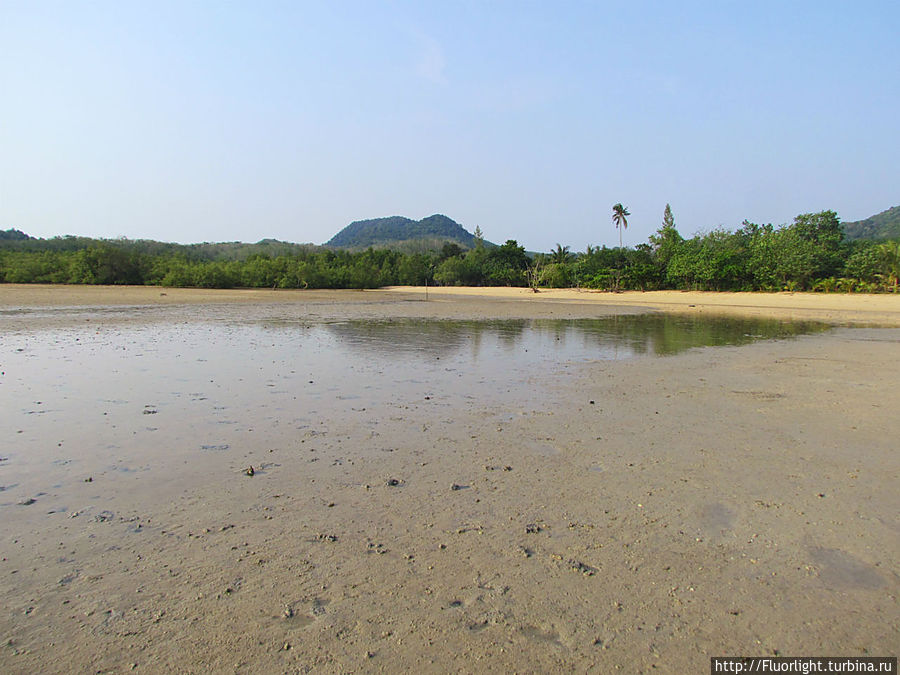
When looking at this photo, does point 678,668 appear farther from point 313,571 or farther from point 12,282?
point 12,282

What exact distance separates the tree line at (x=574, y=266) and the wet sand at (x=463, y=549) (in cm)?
5191

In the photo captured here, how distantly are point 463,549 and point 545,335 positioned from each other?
16318mm

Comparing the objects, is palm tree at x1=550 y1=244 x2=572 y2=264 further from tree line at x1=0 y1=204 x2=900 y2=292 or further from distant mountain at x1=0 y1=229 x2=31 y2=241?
distant mountain at x1=0 y1=229 x2=31 y2=241

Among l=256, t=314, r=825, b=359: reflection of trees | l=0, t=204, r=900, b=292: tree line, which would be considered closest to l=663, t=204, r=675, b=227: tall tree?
l=0, t=204, r=900, b=292: tree line

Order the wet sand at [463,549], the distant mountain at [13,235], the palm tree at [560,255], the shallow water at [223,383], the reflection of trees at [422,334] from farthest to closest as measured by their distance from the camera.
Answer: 1. the distant mountain at [13,235]
2. the palm tree at [560,255]
3. the reflection of trees at [422,334]
4. the shallow water at [223,383]
5. the wet sand at [463,549]

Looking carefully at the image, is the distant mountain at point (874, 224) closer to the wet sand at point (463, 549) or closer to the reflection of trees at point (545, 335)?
the reflection of trees at point (545, 335)

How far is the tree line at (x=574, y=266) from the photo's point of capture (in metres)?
51.7

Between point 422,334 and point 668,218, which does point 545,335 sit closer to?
point 422,334

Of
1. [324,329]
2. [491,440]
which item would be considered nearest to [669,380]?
[491,440]

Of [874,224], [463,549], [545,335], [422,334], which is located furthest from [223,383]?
[874,224]

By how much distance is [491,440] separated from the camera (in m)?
6.61

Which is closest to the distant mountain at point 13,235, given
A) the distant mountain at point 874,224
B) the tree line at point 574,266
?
the tree line at point 574,266

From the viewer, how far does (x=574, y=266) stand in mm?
77688

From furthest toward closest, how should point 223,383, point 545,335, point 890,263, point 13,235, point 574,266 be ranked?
point 13,235, point 574,266, point 890,263, point 545,335, point 223,383
